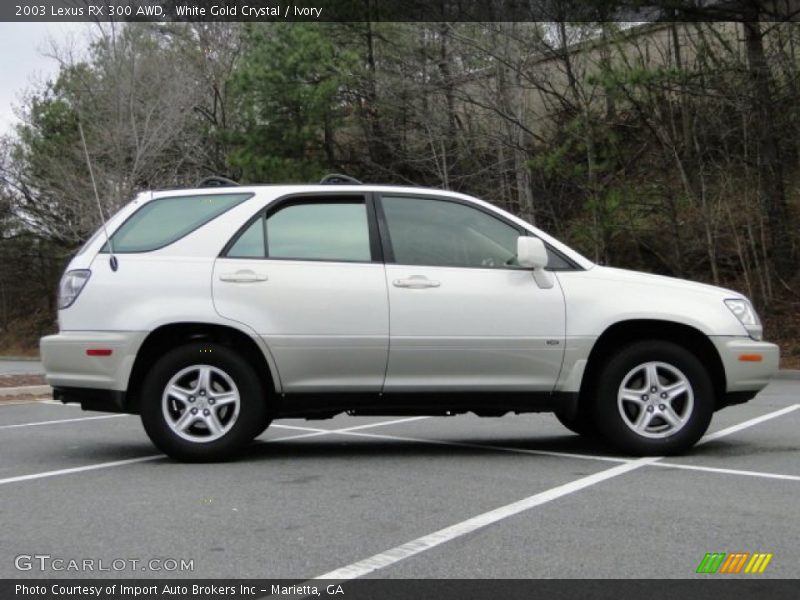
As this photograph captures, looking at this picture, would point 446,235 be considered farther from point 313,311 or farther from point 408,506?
point 408,506

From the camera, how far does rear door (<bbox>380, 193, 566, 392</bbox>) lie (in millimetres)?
6805

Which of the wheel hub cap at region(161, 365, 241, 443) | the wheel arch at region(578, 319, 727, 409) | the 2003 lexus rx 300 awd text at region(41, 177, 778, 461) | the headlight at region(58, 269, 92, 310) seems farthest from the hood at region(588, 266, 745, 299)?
the headlight at region(58, 269, 92, 310)

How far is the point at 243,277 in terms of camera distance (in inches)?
269

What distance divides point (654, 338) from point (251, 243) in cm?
293

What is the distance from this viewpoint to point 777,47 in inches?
804

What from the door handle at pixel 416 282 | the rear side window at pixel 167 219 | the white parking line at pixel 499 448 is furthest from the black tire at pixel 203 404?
the white parking line at pixel 499 448

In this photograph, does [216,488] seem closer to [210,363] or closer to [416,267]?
[210,363]

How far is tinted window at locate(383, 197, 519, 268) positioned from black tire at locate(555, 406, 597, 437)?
4.58ft

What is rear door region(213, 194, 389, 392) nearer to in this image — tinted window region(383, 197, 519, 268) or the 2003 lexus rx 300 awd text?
the 2003 lexus rx 300 awd text

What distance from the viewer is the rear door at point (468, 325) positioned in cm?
680

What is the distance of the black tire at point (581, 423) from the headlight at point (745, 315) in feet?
4.25

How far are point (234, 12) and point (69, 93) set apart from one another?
5602 millimetres

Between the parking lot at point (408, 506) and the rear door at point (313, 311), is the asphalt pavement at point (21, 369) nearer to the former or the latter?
the parking lot at point (408, 506)

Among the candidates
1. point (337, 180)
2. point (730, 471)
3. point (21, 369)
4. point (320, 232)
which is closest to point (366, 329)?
point (320, 232)
